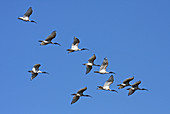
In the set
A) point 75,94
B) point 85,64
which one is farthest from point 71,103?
point 85,64

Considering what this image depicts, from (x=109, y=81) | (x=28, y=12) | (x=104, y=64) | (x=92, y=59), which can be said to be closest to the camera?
(x=28, y=12)

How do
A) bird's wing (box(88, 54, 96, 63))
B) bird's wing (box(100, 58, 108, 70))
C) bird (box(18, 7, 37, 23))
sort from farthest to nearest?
bird's wing (box(100, 58, 108, 70)) < bird's wing (box(88, 54, 96, 63)) < bird (box(18, 7, 37, 23))

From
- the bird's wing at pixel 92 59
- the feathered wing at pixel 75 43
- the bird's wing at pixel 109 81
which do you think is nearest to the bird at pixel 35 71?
the feathered wing at pixel 75 43

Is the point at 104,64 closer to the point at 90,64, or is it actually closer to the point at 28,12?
the point at 90,64

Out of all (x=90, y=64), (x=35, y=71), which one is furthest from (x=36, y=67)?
(x=90, y=64)

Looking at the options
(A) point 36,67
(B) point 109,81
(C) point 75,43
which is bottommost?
(B) point 109,81

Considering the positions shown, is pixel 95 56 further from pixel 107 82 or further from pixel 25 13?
pixel 25 13

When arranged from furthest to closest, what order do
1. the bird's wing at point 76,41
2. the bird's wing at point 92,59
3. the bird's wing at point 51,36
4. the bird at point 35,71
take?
the bird's wing at point 92,59
the bird's wing at point 76,41
the bird at point 35,71
the bird's wing at point 51,36

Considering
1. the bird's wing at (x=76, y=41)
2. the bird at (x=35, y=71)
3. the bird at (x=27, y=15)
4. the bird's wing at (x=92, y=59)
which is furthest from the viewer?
the bird's wing at (x=92, y=59)

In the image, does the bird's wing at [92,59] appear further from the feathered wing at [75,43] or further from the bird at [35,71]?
the bird at [35,71]

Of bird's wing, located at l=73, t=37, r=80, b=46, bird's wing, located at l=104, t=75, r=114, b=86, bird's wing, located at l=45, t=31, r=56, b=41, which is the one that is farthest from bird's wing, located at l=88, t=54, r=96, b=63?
bird's wing, located at l=45, t=31, r=56, b=41

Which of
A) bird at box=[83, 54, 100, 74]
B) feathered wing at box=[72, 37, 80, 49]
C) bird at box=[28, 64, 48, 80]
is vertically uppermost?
feathered wing at box=[72, 37, 80, 49]

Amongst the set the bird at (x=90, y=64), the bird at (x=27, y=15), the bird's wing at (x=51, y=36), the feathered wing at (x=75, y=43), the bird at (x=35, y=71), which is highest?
the bird at (x=27, y=15)

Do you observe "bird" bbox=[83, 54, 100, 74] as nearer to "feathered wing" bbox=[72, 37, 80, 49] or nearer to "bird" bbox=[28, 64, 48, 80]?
"feathered wing" bbox=[72, 37, 80, 49]
